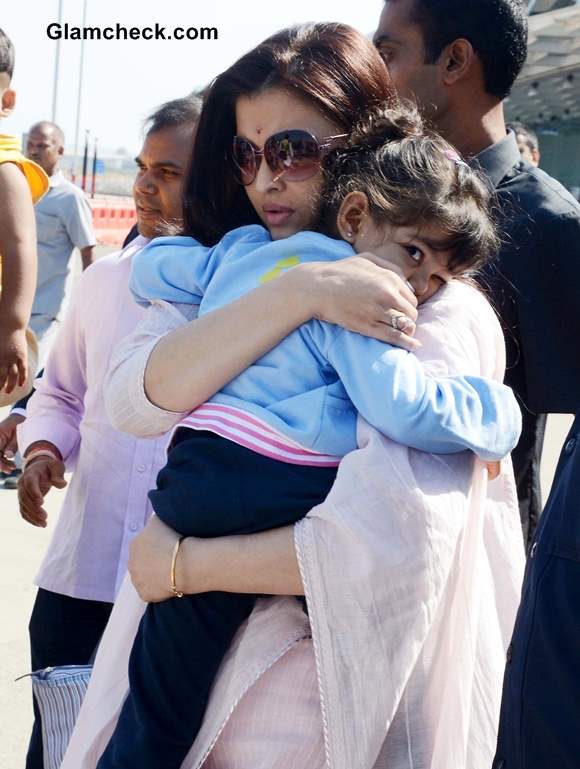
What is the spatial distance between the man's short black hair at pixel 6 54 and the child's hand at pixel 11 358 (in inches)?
35.7

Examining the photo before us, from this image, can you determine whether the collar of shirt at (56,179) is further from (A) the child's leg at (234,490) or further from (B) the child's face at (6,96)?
(A) the child's leg at (234,490)

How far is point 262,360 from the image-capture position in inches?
67.9

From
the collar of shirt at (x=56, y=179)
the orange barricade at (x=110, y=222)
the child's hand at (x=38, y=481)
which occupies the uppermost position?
the child's hand at (x=38, y=481)

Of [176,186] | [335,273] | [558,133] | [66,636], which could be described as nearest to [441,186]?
[335,273]

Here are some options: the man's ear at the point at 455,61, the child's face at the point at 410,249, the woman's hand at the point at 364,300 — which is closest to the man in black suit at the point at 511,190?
the man's ear at the point at 455,61

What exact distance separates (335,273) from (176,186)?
1400 millimetres

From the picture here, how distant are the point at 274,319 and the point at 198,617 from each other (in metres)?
0.44

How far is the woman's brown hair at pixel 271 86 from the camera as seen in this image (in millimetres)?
1931

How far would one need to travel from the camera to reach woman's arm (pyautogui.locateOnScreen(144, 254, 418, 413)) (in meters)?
1.65

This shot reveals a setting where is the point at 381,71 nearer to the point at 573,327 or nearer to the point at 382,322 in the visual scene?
the point at 382,322

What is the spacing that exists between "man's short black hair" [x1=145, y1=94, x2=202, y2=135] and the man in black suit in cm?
52

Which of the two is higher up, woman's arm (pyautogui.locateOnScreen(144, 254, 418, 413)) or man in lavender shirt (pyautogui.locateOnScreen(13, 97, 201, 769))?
woman's arm (pyautogui.locateOnScreen(144, 254, 418, 413))

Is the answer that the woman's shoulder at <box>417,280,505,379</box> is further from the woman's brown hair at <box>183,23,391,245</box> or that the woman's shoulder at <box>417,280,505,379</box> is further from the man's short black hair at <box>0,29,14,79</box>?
the man's short black hair at <box>0,29,14,79</box>

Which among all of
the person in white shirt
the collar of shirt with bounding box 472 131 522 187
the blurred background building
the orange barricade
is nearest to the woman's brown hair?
the collar of shirt with bounding box 472 131 522 187
